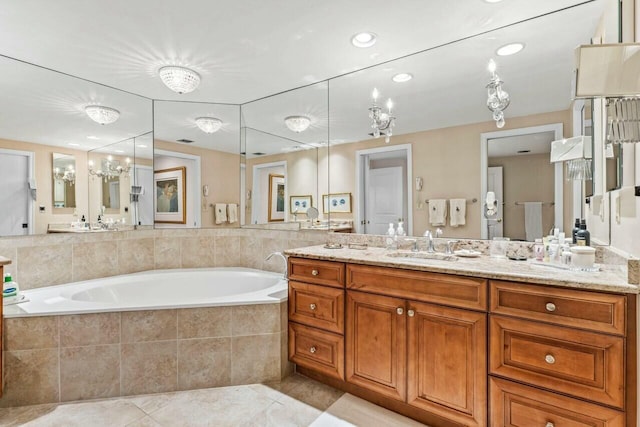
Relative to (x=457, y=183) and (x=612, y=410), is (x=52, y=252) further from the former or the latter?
(x=612, y=410)

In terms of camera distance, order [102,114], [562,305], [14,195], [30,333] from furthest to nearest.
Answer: [102,114]
[14,195]
[30,333]
[562,305]

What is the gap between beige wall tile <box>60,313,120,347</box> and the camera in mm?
1978

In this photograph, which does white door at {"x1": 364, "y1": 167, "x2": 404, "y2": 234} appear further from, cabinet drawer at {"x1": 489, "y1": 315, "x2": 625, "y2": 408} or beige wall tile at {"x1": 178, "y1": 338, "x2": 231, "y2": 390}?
beige wall tile at {"x1": 178, "y1": 338, "x2": 231, "y2": 390}

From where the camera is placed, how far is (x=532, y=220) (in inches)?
74.2

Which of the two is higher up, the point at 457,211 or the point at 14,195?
the point at 14,195

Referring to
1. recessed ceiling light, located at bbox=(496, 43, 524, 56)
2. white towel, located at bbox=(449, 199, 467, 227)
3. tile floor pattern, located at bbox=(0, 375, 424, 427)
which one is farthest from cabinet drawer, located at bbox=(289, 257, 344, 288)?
recessed ceiling light, located at bbox=(496, 43, 524, 56)

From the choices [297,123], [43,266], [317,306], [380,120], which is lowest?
[317,306]

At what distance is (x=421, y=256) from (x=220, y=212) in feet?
7.23

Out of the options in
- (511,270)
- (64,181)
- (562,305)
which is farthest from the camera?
(64,181)

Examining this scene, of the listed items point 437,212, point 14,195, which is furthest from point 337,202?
point 14,195

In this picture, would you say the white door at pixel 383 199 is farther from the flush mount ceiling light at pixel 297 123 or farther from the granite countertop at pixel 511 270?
the flush mount ceiling light at pixel 297 123

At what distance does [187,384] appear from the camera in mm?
2119

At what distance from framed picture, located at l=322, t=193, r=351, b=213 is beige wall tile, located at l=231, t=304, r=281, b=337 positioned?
0.97 meters

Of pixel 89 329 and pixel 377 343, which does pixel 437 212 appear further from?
pixel 89 329
